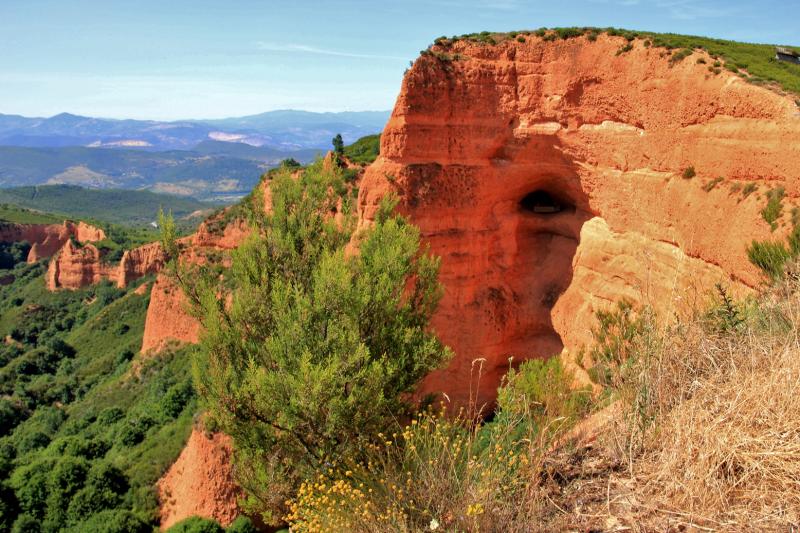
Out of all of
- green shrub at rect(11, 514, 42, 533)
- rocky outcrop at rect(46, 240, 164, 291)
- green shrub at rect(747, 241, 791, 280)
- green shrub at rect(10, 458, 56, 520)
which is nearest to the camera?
green shrub at rect(747, 241, 791, 280)

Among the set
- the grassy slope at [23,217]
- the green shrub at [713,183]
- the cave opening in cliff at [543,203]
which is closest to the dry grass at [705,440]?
the green shrub at [713,183]

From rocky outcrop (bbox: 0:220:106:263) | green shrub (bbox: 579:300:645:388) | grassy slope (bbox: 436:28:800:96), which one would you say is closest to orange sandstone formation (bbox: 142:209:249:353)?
grassy slope (bbox: 436:28:800:96)

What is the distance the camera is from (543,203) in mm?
20391

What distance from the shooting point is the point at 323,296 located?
9641 mm

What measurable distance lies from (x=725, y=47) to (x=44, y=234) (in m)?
94.8

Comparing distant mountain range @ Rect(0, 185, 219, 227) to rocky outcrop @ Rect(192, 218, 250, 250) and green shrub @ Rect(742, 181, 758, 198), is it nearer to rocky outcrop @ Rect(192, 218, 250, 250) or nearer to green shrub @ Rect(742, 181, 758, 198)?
rocky outcrop @ Rect(192, 218, 250, 250)

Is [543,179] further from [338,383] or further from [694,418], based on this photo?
[694,418]

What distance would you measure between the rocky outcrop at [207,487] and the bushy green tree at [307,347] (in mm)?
8719

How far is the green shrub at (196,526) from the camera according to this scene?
17.0 m

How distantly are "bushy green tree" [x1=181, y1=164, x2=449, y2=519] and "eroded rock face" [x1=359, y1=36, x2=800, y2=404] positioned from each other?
607 centimetres

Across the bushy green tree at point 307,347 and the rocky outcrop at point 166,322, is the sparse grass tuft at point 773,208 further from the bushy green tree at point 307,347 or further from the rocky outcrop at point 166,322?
the rocky outcrop at point 166,322

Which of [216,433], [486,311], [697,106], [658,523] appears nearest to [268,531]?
[216,433]

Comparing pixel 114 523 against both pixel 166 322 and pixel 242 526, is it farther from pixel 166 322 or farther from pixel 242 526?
pixel 166 322

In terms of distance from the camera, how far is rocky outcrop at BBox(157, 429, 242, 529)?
18141 millimetres
